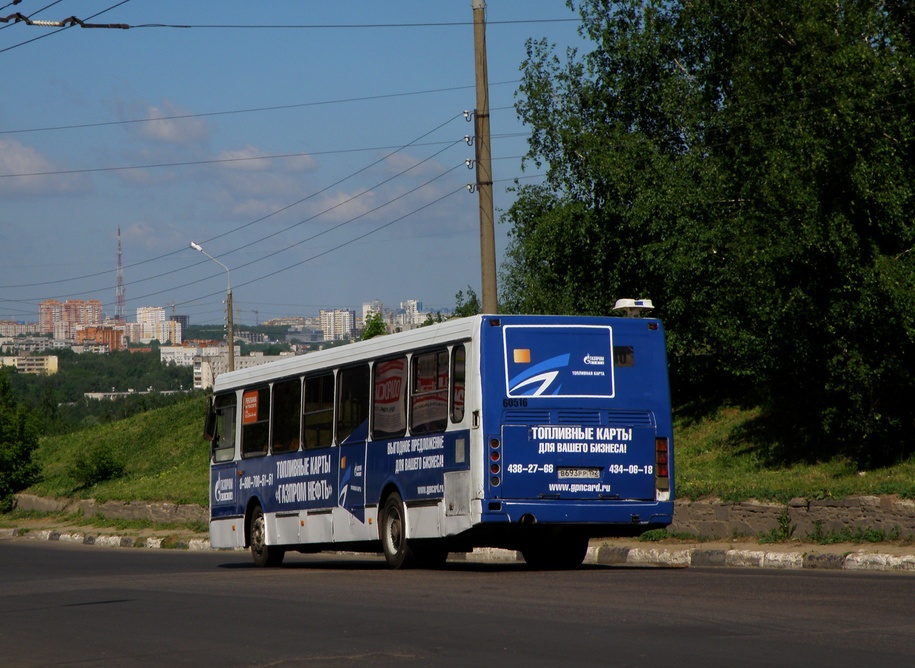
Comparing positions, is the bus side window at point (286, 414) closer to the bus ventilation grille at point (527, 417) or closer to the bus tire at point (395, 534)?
the bus tire at point (395, 534)

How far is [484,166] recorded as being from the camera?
21.9 meters

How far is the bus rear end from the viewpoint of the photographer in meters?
15.5

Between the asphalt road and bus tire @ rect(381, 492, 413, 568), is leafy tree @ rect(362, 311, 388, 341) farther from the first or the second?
the asphalt road

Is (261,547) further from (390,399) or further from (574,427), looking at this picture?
(574,427)

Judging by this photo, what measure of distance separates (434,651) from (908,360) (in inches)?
697

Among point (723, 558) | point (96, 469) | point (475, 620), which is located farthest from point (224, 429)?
point (96, 469)

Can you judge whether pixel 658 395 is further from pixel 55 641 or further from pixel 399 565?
pixel 55 641

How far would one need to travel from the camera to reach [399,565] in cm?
1708

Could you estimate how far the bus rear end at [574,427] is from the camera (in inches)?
612

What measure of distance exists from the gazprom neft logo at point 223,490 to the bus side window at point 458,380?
24.1ft

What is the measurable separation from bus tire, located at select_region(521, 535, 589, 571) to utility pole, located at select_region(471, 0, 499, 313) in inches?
177

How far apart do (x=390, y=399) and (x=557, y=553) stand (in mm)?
3034

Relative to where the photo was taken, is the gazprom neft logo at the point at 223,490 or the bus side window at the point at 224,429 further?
the bus side window at the point at 224,429

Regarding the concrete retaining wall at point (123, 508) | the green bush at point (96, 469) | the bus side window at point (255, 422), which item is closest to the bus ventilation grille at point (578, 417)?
the bus side window at point (255, 422)
